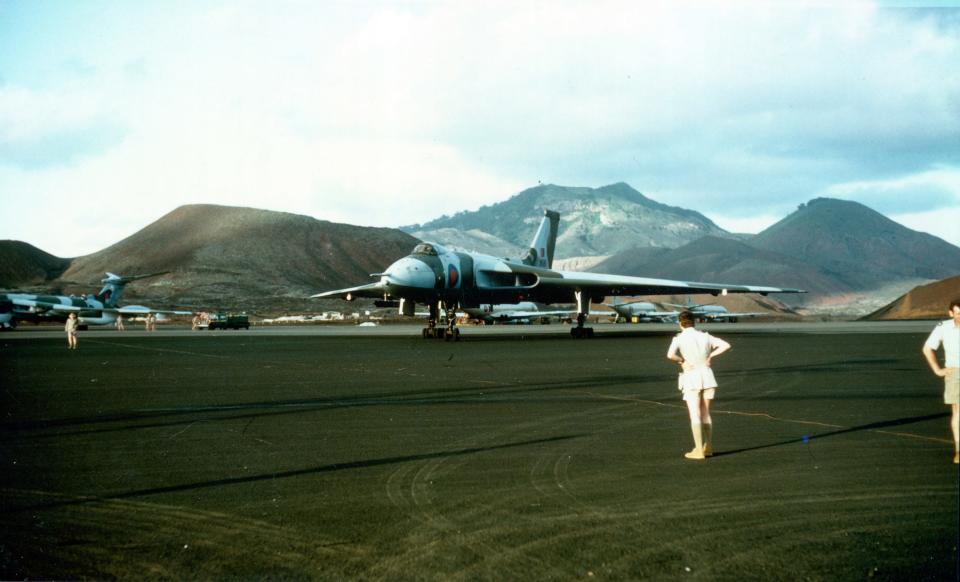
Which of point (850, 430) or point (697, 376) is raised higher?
point (697, 376)

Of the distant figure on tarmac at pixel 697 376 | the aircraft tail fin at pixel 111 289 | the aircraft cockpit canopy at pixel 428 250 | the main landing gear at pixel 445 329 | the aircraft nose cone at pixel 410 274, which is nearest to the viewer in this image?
the distant figure on tarmac at pixel 697 376

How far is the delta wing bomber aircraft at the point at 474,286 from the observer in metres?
33.5

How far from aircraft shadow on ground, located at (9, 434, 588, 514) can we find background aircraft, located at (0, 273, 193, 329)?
153ft

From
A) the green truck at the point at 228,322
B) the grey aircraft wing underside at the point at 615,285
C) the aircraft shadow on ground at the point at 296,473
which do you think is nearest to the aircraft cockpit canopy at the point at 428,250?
the grey aircraft wing underside at the point at 615,285

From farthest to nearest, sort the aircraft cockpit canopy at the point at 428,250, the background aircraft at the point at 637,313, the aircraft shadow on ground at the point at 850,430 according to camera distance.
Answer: the background aircraft at the point at 637,313, the aircraft cockpit canopy at the point at 428,250, the aircraft shadow on ground at the point at 850,430

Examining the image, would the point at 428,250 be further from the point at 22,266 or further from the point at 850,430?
the point at 22,266

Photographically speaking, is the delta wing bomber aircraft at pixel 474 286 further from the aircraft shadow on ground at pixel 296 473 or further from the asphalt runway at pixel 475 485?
the aircraft shadow on ground at pixel 296 473

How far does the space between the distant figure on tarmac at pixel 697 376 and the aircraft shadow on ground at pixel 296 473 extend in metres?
1.80

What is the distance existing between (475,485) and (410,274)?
26.1 meters

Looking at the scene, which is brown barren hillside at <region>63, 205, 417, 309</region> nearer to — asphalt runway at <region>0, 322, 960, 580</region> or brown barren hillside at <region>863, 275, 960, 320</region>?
brown barren hillside at <region>863, 275, 960, 320</region>

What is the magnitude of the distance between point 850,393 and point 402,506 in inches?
421

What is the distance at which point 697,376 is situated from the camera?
27.1ft

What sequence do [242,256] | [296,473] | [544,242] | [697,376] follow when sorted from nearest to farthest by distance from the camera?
1. [296,473]
2. [697,376]
3. [544,242]
4. [242,256]

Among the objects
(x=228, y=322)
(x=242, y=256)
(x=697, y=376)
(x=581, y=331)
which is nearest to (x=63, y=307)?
(x=228, y=322)
